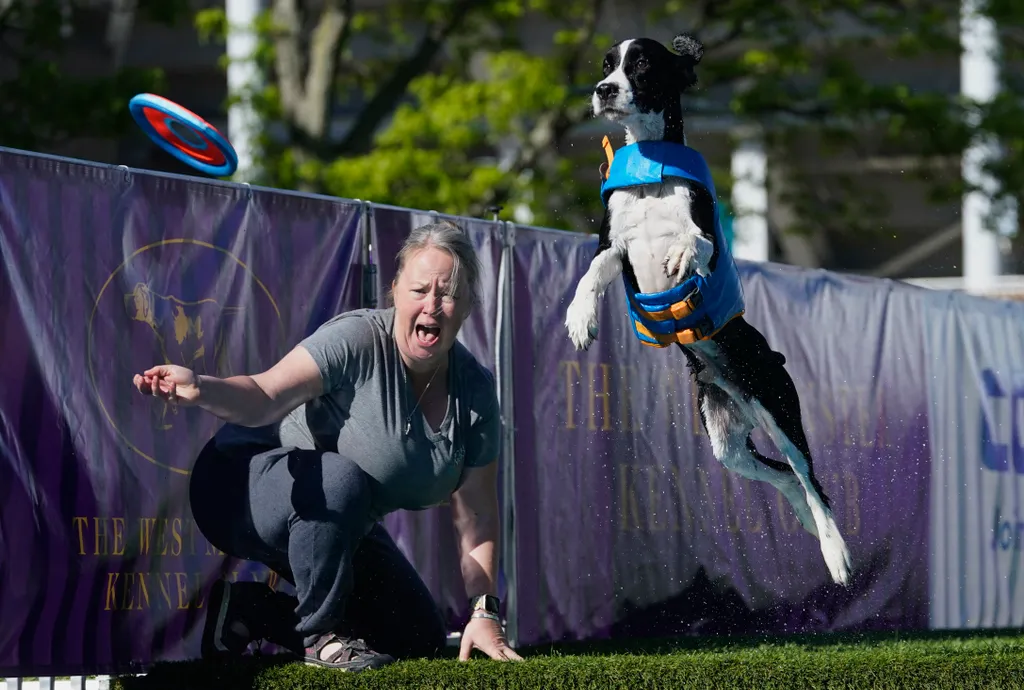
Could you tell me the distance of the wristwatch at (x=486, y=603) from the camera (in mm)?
6359

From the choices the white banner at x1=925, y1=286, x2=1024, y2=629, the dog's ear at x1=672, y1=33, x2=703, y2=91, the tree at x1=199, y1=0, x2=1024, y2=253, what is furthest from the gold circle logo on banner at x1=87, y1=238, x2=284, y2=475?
the tree at x1=199, y1=0, x2=1024, y2=253

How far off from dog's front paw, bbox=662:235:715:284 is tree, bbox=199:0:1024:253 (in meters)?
10.2

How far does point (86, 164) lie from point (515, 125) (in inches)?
427

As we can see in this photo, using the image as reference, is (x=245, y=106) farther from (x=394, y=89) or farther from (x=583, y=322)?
(x=583, y=322)

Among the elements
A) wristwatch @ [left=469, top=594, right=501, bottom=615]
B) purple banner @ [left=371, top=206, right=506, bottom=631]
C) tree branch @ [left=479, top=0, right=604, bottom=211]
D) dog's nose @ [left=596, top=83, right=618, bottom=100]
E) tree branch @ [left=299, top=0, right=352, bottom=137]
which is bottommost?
wristwatch @ [left=469, top=594, right=501, bottom=615]

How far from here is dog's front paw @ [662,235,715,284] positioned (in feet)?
15.2

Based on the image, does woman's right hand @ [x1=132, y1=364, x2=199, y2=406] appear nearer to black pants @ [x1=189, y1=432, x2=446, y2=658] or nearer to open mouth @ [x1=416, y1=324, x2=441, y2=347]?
black pants @ [x1=189, y1=432, x2=446, y2=658]

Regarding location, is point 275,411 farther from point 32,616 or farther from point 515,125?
point 515,125

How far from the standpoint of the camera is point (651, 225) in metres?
4.77

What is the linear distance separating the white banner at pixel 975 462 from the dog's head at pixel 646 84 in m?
5.47

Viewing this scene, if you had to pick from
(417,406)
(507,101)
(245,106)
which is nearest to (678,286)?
(417,406)

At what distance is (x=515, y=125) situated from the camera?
1673cm

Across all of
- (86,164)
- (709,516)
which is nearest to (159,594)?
(86,164)

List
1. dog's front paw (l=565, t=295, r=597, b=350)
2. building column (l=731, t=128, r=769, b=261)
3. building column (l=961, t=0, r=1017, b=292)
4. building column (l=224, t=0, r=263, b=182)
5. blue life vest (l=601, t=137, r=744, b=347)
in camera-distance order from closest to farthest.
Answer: dog's front paw (l=565, t=295, r=597, b=350)
blue life vest (l=601, t=137, r=744, b=347)
building column (l=224, t=0, r=263, b=182)
building column (l=961, t=0, r=1017, b=292)
building column (l=731, t=128, r=769, b=261)
